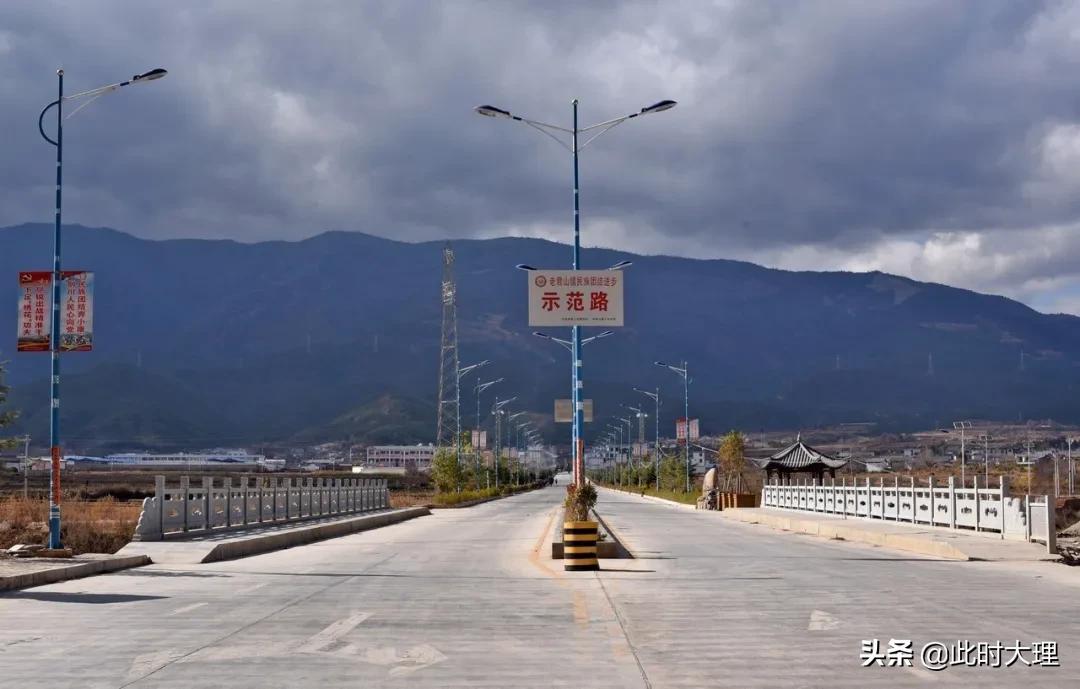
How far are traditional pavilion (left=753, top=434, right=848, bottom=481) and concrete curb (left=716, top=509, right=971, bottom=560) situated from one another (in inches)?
823

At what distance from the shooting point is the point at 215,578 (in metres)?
21.1

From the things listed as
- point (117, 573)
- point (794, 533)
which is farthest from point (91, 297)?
point (794, 533)

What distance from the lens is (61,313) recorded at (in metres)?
26.6

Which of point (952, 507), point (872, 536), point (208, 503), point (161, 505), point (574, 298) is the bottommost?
point (872, 536)

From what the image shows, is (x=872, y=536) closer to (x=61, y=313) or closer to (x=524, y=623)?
(x=524, y=623)

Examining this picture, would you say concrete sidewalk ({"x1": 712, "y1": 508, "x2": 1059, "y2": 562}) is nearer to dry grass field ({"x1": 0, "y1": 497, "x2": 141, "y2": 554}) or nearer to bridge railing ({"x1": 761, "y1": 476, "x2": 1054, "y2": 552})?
bridge railing ({"x1": 761, "y1": 476, "x2": 1054, "y2": 552})

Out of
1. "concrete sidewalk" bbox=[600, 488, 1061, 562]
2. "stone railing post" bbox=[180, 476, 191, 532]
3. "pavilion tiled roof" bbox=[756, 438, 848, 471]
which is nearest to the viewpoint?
"concrete sidewalk" bbox=[600, 488, 1061, 562]

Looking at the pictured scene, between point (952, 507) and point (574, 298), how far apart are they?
13.5 metres

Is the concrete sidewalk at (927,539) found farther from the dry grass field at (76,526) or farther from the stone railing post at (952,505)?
the dry grass field at (76,526)

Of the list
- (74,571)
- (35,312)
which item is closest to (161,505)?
(35,312)

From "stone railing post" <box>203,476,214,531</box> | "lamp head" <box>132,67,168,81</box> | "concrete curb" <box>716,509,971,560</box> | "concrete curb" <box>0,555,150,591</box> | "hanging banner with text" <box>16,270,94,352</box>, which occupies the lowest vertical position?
"concrete curb" <box>716,509,971,560</box>

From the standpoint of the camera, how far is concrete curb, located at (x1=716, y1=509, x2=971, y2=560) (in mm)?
26975
